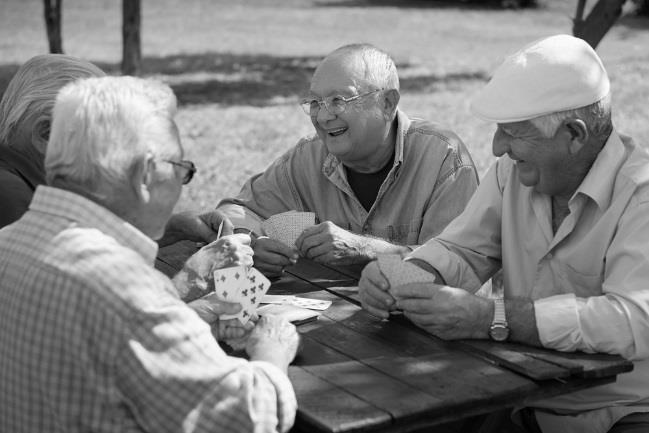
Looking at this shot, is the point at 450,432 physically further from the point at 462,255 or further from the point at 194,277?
the point at 194,277

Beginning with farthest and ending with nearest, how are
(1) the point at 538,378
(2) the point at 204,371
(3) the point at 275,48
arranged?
(3) the point at 275,48 → (1) the point at 538,378 → (2) the point at 204,371

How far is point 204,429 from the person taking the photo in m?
2.14

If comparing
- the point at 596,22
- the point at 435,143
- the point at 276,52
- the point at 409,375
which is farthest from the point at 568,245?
the point at 276,52

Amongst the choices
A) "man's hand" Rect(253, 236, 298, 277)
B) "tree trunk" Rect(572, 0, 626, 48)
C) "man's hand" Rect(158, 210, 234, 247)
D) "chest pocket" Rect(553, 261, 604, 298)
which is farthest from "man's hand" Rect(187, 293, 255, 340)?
"tree trunk" Rect(572, 0, 626, 48)

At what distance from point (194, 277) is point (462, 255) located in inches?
36.7

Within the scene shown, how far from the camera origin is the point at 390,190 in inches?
163

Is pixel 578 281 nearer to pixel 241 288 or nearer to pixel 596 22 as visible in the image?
pixel 241 288

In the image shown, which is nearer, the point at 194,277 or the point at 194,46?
the point at 194,277

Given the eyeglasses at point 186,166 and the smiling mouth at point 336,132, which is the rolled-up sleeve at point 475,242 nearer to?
the smiling mouth at point 336,132

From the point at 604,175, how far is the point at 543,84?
35 centimetres

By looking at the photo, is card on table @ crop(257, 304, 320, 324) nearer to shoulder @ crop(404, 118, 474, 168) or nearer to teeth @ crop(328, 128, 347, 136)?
teeth @ crop(328, 128, 347, 136)

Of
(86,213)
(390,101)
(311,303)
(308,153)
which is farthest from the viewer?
(308,153)

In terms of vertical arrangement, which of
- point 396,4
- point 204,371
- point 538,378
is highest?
point 204,371

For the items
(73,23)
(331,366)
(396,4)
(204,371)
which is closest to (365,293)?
(331,366)
